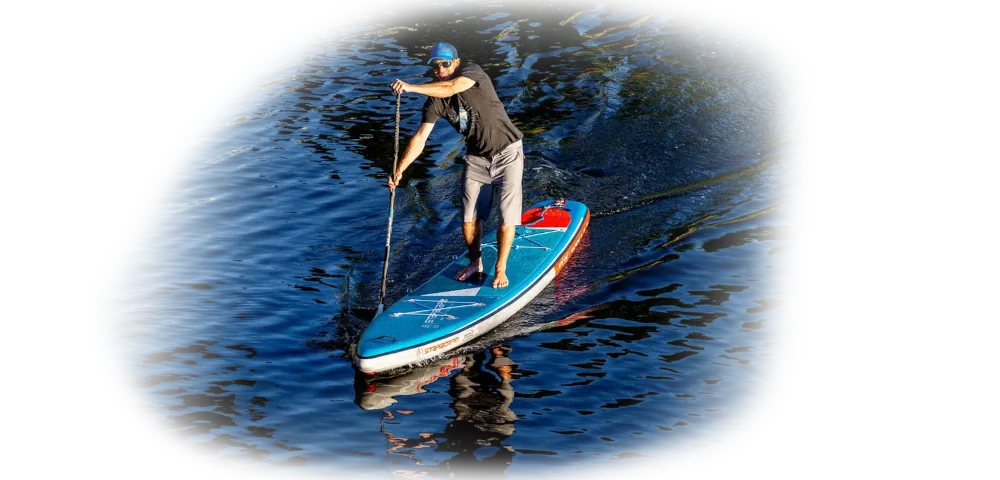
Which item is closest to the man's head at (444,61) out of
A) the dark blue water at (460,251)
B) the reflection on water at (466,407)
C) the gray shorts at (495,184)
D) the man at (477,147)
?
the man at (477,147)

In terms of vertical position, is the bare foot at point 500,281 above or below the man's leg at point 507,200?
below

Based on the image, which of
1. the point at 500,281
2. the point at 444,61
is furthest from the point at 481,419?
the point at 444,61

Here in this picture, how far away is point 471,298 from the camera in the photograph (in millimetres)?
10766

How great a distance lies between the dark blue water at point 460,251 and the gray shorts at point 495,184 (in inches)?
41.2

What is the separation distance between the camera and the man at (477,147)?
10.3 meters

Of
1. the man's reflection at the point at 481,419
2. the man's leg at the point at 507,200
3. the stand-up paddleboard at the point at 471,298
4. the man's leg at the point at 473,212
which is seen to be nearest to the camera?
the man's reflection at the point at 481,419

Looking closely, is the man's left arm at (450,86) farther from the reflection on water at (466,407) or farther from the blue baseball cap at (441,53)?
the reflection on water at (466,407)

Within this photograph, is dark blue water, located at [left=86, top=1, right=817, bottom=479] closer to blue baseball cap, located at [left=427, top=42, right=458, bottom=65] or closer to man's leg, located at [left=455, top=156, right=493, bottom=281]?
man's leg, located at [left=455, top=156, right=493, bottom=281]

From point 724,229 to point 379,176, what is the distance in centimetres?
488

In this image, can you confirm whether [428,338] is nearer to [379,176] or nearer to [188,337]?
[188,337]

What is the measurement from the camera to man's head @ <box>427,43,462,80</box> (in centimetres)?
1002

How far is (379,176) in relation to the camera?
574 inches

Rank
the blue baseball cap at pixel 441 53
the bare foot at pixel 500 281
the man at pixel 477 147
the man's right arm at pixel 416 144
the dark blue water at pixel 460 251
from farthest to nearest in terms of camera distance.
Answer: the bare foot at pixel 500 281 → the man's right arm at pixel 416 144 → the man at pixel 477 147 → the blue baseball cap at pixel 441 53 → the dark blue water at pixel 460 251

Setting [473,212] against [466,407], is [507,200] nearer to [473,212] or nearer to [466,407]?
[473,212]
